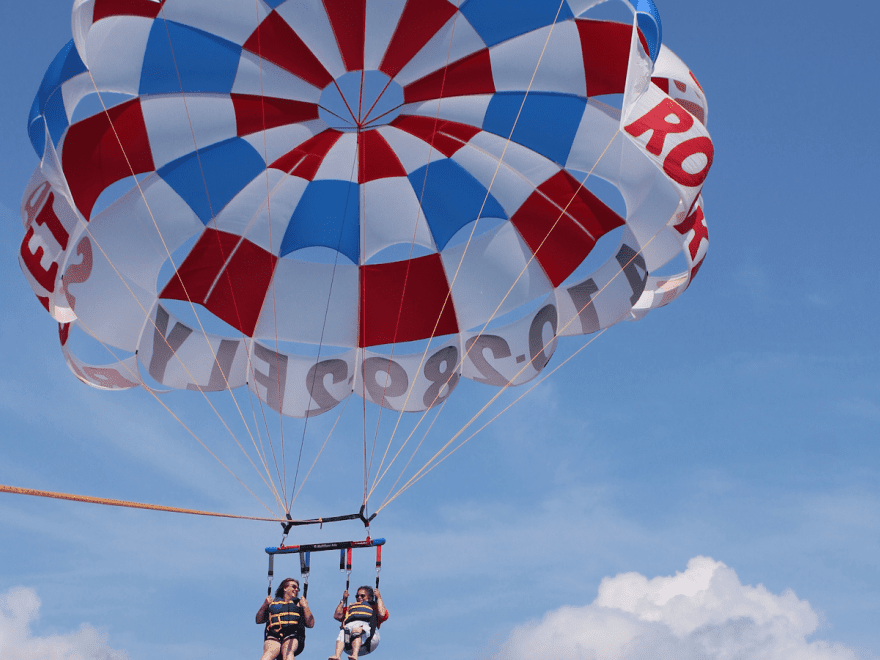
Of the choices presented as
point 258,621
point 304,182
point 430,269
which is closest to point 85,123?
point 304,182

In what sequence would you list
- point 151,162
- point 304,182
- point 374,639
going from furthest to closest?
point 304,182 → point 151,162 → point 374,639

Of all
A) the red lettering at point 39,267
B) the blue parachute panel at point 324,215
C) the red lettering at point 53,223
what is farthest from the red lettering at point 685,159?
the red lettering at point 39,267

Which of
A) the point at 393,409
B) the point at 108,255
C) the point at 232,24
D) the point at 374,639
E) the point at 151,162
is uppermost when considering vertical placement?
the point at 232,24

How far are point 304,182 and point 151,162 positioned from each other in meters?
1.35

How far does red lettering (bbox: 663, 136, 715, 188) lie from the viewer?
6.91 m

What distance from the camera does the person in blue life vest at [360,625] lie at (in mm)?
6648

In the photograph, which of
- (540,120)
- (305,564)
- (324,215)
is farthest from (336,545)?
(540,120)

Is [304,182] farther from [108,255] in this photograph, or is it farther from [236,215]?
[108,255]

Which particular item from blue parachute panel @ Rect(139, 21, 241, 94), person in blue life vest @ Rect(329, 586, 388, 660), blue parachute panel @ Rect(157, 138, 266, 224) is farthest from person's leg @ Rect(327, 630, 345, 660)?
blue parachute panel @ Rect(139, 21, 241, 94)

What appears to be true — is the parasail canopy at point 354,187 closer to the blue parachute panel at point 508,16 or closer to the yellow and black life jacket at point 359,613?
the blue parachute panel at point 508,16

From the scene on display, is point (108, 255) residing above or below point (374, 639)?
above

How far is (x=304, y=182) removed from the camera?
8.52 metres

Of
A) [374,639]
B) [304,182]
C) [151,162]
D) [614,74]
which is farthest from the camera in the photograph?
[304,182]

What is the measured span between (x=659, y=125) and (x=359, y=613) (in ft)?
13.8
